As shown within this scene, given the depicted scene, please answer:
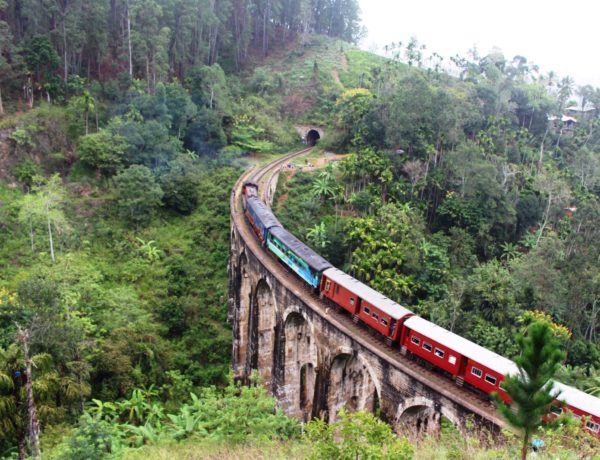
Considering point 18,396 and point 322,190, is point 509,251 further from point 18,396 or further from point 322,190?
point 18,396

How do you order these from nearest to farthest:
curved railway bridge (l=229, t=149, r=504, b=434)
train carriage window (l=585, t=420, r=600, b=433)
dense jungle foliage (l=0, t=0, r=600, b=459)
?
train carriage window (l=585, t=420, r=600, b=433) → curved railway bridge (l=229, t=149, r=504, b=434) → dense jungle foliage (l=0, t=0, r=600, b=459)

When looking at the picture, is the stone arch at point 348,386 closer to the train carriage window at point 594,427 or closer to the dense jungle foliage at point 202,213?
the dense jungle foliage at point 202,213

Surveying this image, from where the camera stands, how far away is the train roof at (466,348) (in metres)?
18.1

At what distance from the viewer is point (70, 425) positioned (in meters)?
22.7

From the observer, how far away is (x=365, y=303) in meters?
23.3

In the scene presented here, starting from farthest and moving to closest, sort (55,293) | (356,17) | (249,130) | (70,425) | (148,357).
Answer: (356,17) < (249,130) < (148,357) < (55,293) < (70,425)

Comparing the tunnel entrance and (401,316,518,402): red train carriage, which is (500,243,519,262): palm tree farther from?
the tunnel entrance

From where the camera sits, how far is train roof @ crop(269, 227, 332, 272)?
87.9ft

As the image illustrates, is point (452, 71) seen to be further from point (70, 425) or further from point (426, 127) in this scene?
point (70, 425)

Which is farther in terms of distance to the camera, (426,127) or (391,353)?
(426,127)


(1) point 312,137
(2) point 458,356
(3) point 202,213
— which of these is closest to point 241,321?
(3) point 202,213

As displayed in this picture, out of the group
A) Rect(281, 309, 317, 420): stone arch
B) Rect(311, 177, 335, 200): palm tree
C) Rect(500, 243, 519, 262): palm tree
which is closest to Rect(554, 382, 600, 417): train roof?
Rect(281, 309, 317, 420): stone arch

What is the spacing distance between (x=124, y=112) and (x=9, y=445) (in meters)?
36.8

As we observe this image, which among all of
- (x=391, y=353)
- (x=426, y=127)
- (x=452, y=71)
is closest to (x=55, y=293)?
(x=391, y=353)
